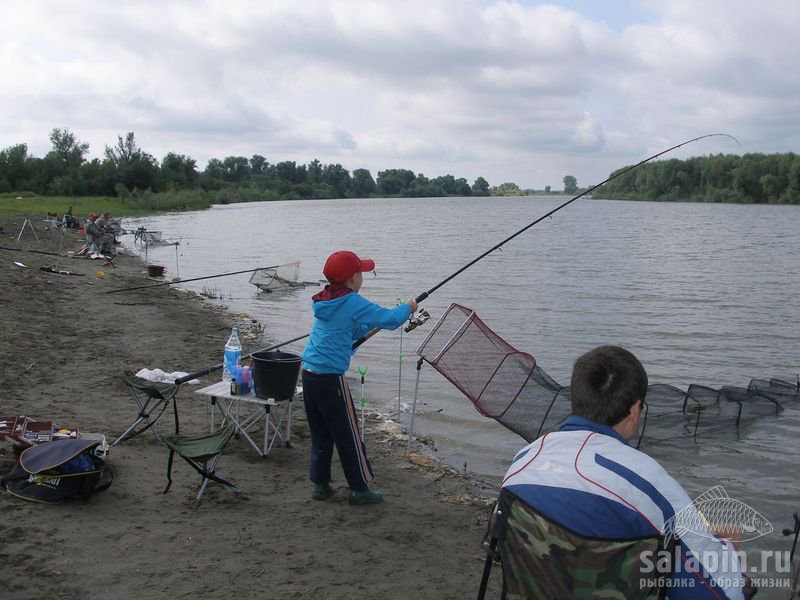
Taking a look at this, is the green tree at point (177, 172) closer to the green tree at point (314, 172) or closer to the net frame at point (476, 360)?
the green tree at point (314, 172)

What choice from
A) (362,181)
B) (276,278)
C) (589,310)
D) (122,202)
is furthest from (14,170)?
(362,181)

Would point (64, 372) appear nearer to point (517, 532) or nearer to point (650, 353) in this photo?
point (517, 532)

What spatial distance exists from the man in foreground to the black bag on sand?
13.2 ft

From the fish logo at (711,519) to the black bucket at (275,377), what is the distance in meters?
4.11

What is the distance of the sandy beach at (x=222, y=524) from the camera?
438 cm

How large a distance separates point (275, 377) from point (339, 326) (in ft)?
4.21

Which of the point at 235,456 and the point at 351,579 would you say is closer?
the point at 351,579

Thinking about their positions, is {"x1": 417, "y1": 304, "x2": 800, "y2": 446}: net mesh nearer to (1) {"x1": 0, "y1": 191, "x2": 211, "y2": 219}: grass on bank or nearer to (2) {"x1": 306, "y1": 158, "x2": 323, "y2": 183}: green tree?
(1) {"x1": 0, "y1": 191, "x2": 211, "y2": 219}: grass on bank

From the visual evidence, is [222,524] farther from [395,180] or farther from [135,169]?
[395,180]

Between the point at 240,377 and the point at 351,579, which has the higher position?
the point at 240,377

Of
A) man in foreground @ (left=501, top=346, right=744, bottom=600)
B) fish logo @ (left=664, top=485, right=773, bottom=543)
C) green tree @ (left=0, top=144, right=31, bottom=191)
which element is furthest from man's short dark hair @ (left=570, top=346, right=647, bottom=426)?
green tree @ (left=0, top=144, right=31, bottom=191)

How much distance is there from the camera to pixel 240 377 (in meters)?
6.64

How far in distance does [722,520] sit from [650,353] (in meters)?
11.9

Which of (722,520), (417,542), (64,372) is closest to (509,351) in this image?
(417,542)
